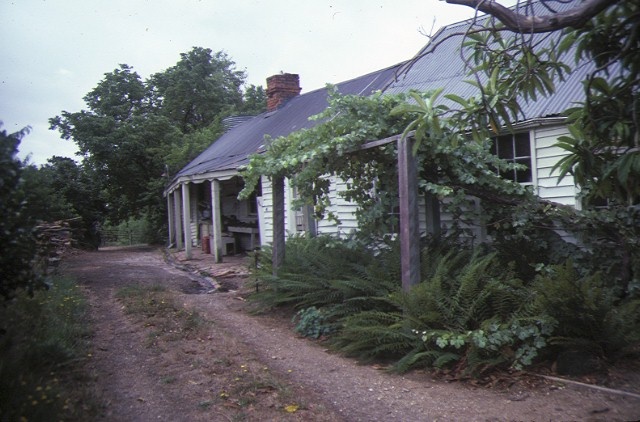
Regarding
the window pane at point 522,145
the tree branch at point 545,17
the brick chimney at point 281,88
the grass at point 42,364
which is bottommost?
the grass at point 42,364

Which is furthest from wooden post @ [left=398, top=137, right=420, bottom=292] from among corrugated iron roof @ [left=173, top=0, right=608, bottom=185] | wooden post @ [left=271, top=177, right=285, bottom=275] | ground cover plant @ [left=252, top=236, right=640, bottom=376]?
wooden post @ [left=271, top=177, right=285, bottom=275]

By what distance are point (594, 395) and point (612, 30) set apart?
2.87m

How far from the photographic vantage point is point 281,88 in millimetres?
19141

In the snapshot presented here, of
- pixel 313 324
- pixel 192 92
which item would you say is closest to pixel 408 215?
pixel 313 324

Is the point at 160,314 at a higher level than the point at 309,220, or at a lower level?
lower

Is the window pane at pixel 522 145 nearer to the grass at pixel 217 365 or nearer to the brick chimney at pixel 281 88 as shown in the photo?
the grass at pixel 217 365

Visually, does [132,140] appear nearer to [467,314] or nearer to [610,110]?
[467,314]

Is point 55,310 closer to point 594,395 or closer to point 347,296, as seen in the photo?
point 347,296

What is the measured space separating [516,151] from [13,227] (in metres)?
6.66

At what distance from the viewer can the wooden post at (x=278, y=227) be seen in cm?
848

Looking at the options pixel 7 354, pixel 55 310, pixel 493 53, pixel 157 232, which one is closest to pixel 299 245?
pixel 55 310

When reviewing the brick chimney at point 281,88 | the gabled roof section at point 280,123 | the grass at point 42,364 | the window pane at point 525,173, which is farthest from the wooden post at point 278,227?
the brick chimney at point 281,88

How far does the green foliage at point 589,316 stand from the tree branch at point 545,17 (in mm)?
2348

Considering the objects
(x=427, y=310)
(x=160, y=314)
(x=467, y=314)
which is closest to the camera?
(x=467, y=314)
